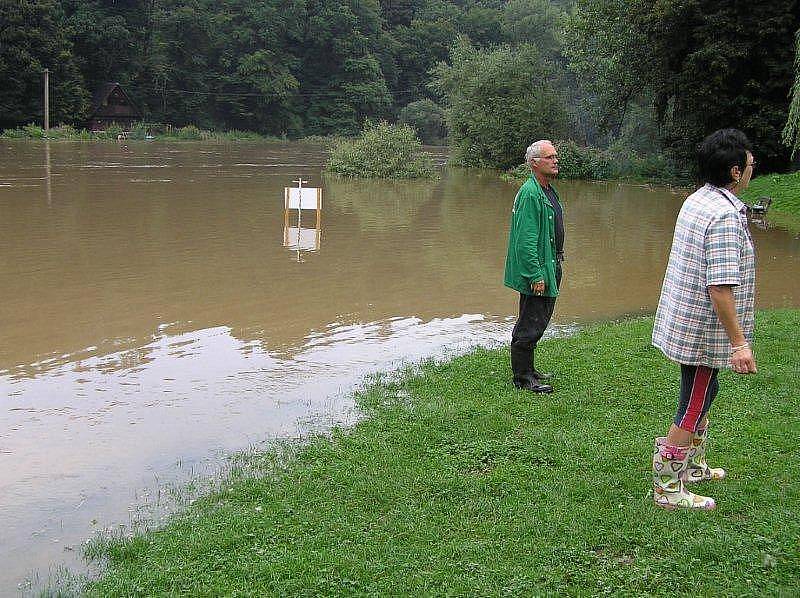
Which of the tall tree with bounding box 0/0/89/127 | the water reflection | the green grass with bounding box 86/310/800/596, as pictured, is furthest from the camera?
the tall tree with bounding box 0/0/89/127

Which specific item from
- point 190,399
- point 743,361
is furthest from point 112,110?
point 743,361

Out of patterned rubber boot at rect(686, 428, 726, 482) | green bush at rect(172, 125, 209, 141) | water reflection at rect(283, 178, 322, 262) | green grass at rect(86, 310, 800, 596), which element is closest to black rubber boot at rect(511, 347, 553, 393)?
green grass at rect(86, 310, 800, 596)

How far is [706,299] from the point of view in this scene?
14.8 feet

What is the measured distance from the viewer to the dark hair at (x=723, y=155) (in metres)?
4.46

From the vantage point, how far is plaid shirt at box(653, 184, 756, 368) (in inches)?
173

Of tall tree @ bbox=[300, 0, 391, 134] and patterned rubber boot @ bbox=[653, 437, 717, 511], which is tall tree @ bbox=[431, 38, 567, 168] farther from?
tall tree @ bbox=[300, 0, 391, 134]

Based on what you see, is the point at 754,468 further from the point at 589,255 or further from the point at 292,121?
the point at 292,121

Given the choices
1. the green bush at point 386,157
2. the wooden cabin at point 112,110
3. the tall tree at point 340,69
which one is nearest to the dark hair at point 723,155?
the green bush at point 386,157

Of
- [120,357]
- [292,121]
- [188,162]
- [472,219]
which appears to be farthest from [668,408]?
[292,121]

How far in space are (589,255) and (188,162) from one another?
29.7m

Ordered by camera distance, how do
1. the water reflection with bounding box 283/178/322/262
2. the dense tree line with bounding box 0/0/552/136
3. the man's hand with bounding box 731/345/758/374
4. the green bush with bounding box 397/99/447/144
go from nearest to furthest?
the man's hand with bounding box 731/345/758/374, the water reflection with bounding box 283/178/322/262, the dense tree line with bounding box 0/0/552/136, the green bush with bounding box 397/99/447/144

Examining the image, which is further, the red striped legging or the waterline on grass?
the waterline on grass

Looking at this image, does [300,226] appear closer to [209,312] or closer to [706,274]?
[209,312]

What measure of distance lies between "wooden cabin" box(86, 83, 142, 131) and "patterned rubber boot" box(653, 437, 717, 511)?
7337 cm
